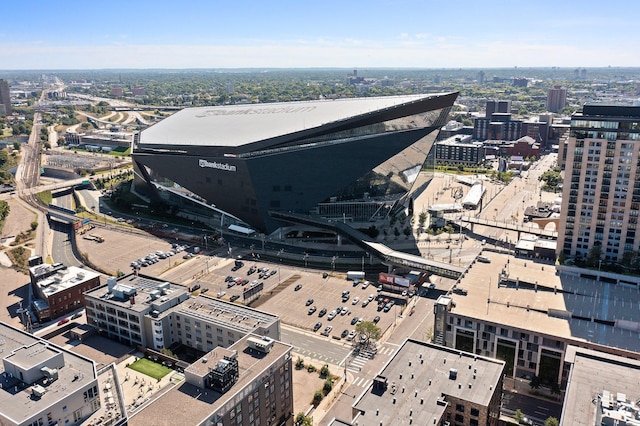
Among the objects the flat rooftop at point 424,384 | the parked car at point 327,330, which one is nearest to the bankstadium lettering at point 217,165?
the parked car at point 327,330

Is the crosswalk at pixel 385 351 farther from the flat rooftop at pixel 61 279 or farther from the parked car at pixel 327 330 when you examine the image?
the flat rooftop at pixel 61 279

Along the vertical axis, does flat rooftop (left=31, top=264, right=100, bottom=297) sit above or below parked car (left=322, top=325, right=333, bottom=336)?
above

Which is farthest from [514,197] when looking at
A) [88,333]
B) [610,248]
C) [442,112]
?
[88,333]

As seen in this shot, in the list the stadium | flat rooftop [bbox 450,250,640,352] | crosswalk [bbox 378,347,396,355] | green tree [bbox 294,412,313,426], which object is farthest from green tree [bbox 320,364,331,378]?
the stadium

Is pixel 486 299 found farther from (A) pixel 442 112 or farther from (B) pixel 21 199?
(B) pixel 21 199

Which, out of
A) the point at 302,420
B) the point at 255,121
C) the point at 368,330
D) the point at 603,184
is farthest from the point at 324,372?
the point at 255,121

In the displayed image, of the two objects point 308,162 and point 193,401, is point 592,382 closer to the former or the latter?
point 193,401

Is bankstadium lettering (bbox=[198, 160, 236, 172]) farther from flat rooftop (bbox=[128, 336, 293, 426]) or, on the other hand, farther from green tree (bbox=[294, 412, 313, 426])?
green tree (bbox=[294, 412, 313, 426])
